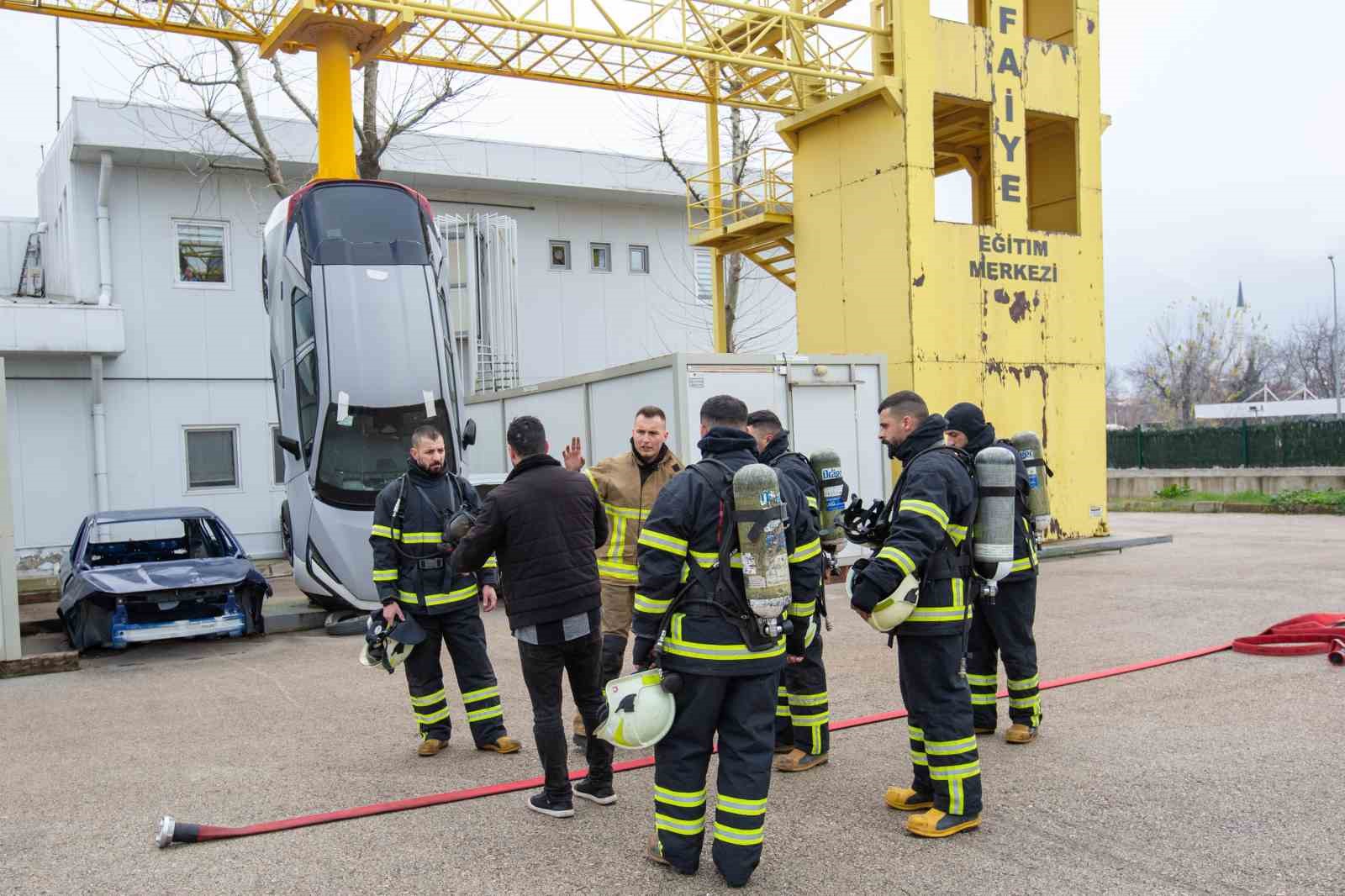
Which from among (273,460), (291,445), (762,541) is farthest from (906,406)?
(273,460)

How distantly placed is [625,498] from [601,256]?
17.2 m

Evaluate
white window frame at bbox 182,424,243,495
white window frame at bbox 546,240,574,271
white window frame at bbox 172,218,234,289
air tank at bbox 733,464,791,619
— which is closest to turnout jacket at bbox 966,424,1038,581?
air tank at bbox 733,464,791,619

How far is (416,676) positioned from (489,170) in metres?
15.9

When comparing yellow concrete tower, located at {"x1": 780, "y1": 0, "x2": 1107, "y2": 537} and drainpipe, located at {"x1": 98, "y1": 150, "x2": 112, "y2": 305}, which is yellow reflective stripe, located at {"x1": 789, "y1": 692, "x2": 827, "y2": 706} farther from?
drainpipe, located at {"x1": 98, "y1": 150, "x2": 112, "y2": 305}

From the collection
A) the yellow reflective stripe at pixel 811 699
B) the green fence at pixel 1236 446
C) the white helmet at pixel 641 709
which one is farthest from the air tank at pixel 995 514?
the green fence at pixel 1236 446

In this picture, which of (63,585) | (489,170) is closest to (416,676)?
(63,585)

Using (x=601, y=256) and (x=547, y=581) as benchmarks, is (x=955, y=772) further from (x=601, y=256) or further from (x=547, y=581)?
(x=601, y=256)

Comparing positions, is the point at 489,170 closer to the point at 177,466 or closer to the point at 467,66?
the point at 467,66

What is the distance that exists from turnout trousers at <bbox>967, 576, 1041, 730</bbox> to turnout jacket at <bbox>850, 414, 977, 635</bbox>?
1.16 metres

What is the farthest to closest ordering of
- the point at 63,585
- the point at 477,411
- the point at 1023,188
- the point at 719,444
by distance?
the point at 477,411
the point at 1023,188
the point at 63,585
the point at 719,444

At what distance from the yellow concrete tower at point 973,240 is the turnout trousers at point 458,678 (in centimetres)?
983

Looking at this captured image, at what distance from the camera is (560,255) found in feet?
72.4

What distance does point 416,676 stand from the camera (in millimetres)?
6195

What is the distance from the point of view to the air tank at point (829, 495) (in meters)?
6.66
